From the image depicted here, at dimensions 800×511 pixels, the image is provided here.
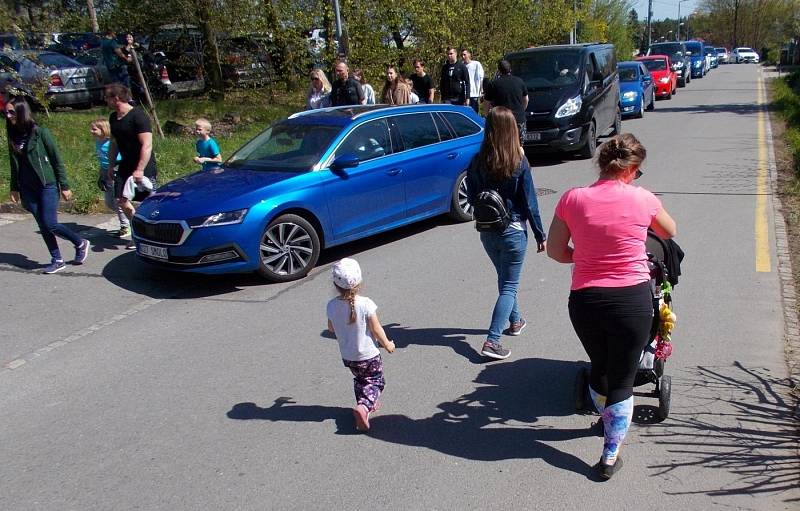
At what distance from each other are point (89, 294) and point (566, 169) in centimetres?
887

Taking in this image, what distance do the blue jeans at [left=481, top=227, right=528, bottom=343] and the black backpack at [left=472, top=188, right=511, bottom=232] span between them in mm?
117

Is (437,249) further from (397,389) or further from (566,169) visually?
(566,169)

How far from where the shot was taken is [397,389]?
4.78m

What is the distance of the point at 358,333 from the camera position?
409 centimetres

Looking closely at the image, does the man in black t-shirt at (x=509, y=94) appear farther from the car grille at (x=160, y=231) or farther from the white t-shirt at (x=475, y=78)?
the car grille at (x=160, y=231)

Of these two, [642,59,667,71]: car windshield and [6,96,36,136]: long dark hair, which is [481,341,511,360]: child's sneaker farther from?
[642,59,667,71]: car windshield

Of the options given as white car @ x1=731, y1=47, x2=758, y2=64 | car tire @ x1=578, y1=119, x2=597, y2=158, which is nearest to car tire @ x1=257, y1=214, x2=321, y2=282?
car tire @ x1=578, y1=119, x2=597, y2=158

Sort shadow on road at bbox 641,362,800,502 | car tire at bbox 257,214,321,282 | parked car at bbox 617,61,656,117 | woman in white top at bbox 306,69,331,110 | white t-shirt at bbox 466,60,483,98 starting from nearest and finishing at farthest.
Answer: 1. shadow on road at bbox 641,362,800,502
2. car tire at bbox 257,214,321,282
3. woman in white top at bbox 306,69,331,110
4. white t-shirt at bbox 466,60,483,98
5. parked car at bbox 617,61,656,117

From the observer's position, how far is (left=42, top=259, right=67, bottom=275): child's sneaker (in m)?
7.61

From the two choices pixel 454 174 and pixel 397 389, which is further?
pixel 454 174

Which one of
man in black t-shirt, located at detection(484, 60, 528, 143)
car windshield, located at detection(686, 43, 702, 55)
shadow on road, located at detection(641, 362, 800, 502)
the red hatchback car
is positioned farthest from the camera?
car windshield, located at detection(686, 43, 702, 55)

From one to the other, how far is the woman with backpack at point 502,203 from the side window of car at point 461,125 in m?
Result: 4.32

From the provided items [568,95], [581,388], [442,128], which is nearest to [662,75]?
[568,95]

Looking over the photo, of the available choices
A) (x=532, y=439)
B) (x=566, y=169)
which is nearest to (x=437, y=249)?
(x=532, y=439)
